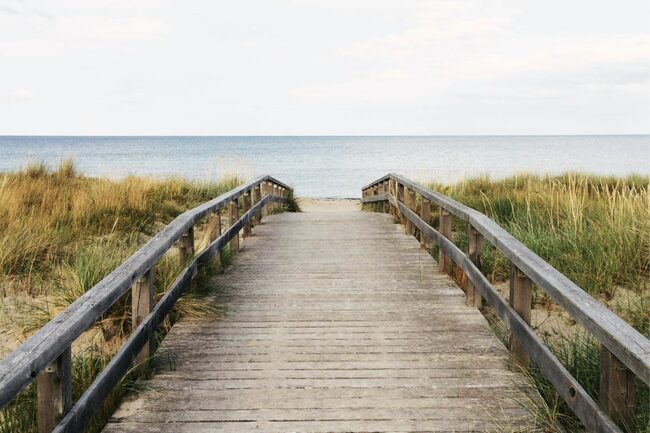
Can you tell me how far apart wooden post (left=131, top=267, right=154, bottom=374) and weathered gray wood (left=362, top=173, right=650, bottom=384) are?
225cm

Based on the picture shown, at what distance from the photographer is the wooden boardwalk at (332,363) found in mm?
3201

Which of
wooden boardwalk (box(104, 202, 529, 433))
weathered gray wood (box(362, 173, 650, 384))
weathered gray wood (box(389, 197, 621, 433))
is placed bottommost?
wooden boardwalk (box(104, 202, 529, 433))

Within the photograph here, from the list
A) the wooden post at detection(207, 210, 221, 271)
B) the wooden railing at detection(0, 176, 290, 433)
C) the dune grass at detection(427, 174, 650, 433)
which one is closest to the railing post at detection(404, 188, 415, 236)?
the dune grass at detection(427, 174, 650, 433)

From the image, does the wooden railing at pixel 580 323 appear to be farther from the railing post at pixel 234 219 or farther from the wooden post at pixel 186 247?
the railing post at pixel 234 219

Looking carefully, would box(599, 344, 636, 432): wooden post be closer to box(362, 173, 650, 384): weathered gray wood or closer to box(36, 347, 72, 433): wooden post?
box(362, 173, 650, 384): weathered gray wood

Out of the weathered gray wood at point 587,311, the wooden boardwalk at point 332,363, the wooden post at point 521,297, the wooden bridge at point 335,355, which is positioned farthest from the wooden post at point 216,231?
the wooden post at point 521,297

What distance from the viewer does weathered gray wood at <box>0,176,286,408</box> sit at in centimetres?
208

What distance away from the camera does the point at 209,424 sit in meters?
3.15

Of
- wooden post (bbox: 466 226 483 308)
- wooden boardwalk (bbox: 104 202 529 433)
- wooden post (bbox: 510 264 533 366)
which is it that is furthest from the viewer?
wooden post (bbox: 466 226 483 308)

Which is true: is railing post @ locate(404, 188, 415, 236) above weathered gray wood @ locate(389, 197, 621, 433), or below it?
above

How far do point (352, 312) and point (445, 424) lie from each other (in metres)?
2.04

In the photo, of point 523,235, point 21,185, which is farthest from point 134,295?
point 21,185

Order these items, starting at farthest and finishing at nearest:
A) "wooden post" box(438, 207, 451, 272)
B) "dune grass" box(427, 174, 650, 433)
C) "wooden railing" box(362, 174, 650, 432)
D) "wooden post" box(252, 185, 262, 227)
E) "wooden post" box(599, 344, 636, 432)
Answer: "wooden post" box(252, 185, 262, 227)
"wooden post" box(438, 207, 451, 272)
"dune grass" box(427, 174, 650, 433)
"wooden post" box(599, 344, 636, 432)
"wooden railing" box(362, 174, 650, 432)

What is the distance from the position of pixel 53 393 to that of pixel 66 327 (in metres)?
0.28
